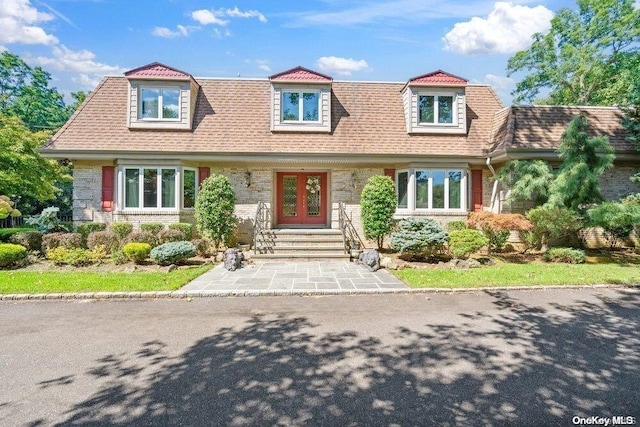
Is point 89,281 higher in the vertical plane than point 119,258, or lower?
lower

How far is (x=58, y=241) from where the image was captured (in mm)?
10344

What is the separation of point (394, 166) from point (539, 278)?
249 inches

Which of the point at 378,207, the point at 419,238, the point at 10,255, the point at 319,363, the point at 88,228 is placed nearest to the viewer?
the point at 319,363

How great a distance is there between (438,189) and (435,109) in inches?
130

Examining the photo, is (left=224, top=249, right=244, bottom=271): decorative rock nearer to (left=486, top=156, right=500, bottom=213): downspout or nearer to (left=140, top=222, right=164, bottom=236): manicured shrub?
(left=140, top=222, right=164, bottom=236): manicured shrub

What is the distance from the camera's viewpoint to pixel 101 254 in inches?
380

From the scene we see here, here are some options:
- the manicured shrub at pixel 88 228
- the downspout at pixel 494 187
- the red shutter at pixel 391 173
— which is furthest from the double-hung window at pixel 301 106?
the manicured shrub at pixel 88 228

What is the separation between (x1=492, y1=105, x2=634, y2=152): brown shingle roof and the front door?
678cm

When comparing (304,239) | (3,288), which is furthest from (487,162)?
(3,288)

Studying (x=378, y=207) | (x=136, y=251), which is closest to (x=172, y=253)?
(x=136, y=251)

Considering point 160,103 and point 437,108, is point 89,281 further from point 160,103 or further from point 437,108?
point 437,108

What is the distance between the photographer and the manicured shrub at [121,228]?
1117 cm

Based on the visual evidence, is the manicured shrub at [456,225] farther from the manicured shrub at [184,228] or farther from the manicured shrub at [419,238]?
the manicured shrub at [184,228]

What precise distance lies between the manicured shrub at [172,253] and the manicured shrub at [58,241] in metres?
3.17
